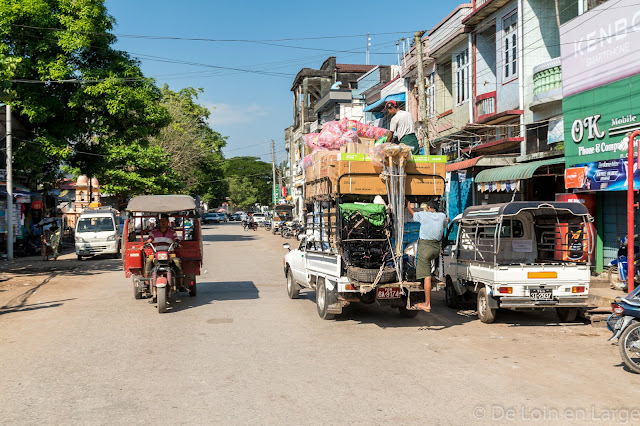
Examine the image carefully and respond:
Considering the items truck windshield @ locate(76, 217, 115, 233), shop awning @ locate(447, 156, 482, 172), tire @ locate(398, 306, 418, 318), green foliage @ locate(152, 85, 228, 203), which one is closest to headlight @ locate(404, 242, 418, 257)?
tire @ locate(398, 306, 418, 318)

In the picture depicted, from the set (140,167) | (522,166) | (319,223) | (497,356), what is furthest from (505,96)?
(140,167)

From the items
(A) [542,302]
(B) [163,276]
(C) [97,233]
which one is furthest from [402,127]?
(C) [97,233]

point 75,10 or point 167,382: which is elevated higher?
point 75,10

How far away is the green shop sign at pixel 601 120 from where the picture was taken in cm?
1337

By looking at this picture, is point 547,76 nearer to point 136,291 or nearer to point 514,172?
point 514,172

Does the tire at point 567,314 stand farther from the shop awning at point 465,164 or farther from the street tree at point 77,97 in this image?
the street tree at point 77,97

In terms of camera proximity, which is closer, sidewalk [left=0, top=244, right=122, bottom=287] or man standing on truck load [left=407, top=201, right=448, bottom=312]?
man standing on truck load [left=407, top=201, right=448, bottom=312]

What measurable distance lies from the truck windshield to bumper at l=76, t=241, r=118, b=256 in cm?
93

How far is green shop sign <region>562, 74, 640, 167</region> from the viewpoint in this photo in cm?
1337

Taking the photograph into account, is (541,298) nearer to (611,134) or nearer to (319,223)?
(319,223)

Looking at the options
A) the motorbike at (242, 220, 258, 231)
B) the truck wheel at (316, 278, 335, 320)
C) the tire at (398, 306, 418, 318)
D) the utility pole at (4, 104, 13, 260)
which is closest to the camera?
the truck wheel at (316, 278, 335, 320)

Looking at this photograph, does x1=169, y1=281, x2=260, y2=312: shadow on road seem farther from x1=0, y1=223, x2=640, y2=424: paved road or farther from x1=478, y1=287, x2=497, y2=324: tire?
x1=478, y1=287, x2=497, y2=324: tire

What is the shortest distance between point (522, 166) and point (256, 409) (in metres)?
14.4

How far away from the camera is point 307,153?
12.8 m
